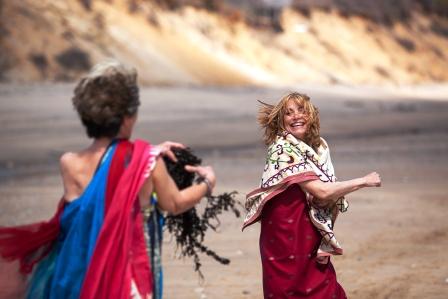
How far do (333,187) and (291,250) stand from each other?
391 mm

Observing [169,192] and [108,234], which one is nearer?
[108,234]

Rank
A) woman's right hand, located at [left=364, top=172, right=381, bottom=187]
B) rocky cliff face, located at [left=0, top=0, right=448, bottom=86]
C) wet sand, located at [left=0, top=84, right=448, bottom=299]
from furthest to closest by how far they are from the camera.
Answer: rocky cliff face, located at [left=0, top=0, right=448, bottom=86] → wet sand, located at [left=0, top=84, right=448, bottom=299] → woman's right hand, located at [left=364, top=172, right=381, bottom=187]

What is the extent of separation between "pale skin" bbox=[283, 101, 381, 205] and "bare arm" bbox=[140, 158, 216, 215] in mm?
748

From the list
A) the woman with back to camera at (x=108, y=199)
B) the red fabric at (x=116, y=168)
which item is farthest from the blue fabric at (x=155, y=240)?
the red fabric at (x=116, y=168)

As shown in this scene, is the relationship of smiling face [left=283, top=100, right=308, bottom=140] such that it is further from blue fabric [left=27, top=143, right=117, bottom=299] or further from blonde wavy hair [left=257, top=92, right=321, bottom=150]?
blue fabric [left=27, top=143, right=117, bottom=299]

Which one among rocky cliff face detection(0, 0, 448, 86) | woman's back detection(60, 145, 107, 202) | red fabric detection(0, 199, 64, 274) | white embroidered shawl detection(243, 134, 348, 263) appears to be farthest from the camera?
rocky cliff face detection(0, 0, 448, 86)

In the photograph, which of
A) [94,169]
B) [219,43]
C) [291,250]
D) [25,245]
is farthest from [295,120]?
[219,43]

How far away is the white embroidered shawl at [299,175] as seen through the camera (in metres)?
5.09

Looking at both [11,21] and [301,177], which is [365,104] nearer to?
[11,21]

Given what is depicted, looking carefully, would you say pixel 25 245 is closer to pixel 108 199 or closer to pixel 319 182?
pixel 108 199

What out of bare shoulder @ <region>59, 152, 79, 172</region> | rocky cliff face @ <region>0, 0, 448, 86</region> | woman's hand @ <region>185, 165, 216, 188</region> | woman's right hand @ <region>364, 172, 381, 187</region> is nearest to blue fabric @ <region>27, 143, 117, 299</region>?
bare shoulder @ <region>59, 152, 79, 172</region>

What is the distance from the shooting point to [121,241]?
4.19 metres

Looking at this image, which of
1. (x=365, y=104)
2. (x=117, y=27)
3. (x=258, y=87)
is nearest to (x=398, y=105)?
(x=365, y=104)

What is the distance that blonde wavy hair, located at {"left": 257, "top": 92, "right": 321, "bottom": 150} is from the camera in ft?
17.0
